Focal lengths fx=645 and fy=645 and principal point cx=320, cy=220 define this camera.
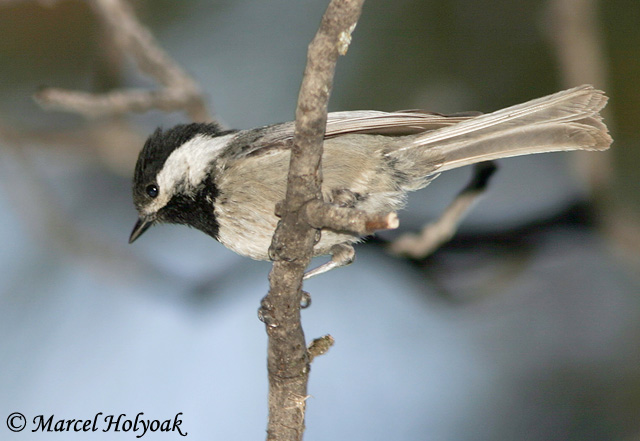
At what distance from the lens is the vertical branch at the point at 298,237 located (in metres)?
1.83

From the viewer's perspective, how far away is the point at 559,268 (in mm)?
5188

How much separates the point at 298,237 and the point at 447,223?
6.16 feet

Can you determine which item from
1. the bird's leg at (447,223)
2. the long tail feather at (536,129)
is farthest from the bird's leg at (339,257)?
the bird's leg at (447,223)

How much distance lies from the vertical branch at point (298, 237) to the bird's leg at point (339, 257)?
817mm

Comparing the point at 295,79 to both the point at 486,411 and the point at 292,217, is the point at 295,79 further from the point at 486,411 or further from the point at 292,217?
the point at 292,217

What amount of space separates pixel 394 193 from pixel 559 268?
8.92ft

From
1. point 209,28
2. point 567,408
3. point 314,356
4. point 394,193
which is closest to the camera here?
point 314,356

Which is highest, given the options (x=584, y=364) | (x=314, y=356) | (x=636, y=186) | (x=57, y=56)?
(x=57, y=56)

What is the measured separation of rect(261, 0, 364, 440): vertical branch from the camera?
6.02 feet

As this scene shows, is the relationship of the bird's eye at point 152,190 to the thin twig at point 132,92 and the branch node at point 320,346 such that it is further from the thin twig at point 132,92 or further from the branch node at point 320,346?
the branch node at point 320,346

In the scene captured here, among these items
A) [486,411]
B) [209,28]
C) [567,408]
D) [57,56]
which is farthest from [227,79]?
[567,408]

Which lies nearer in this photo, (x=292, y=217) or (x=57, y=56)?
(x=292, y=217)

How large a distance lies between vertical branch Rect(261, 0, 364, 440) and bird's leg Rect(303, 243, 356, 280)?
0.82 m

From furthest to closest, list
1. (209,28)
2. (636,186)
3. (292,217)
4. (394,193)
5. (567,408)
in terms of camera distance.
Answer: (209,28)
(636,186)
(567,408)
(394,193)
(292,217)
